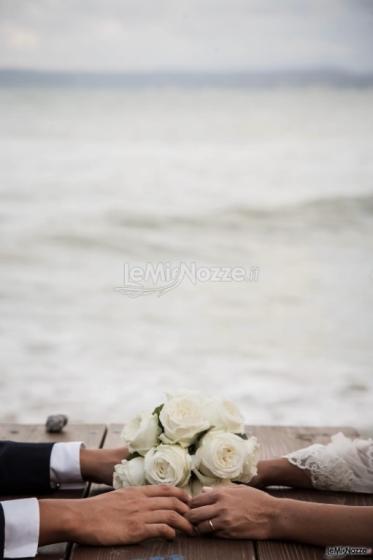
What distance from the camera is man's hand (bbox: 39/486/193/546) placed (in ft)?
4.24

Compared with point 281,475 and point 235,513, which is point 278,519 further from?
point 281,475

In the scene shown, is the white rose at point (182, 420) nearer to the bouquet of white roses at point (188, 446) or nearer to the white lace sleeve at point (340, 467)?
the bouquet of white roses at point (188, 446)

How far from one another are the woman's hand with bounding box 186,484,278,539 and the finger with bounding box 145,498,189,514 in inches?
0.6

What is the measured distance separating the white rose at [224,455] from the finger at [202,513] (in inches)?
2.9

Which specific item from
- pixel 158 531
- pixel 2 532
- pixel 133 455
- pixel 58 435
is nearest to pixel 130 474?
pixel 133 455

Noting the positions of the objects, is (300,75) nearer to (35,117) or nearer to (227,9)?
(227,9)

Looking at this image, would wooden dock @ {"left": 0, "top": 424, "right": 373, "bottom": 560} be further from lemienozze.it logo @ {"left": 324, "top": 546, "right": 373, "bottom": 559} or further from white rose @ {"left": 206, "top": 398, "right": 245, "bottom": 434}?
white rose @ {"left": 206, "top": 398, "right": 245, "bottom": 434}

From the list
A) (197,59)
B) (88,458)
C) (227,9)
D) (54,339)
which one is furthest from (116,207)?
(88,458)

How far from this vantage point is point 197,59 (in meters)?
9.41

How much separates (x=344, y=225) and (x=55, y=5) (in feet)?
15.8

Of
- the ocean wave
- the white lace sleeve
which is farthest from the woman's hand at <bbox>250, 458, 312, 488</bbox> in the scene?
the ocean wave

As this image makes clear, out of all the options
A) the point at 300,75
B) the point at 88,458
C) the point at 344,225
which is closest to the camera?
the point at 88,458

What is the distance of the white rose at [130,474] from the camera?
1.43 meters

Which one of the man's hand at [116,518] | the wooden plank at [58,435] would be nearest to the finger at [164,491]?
the man's hand at [116,518]
